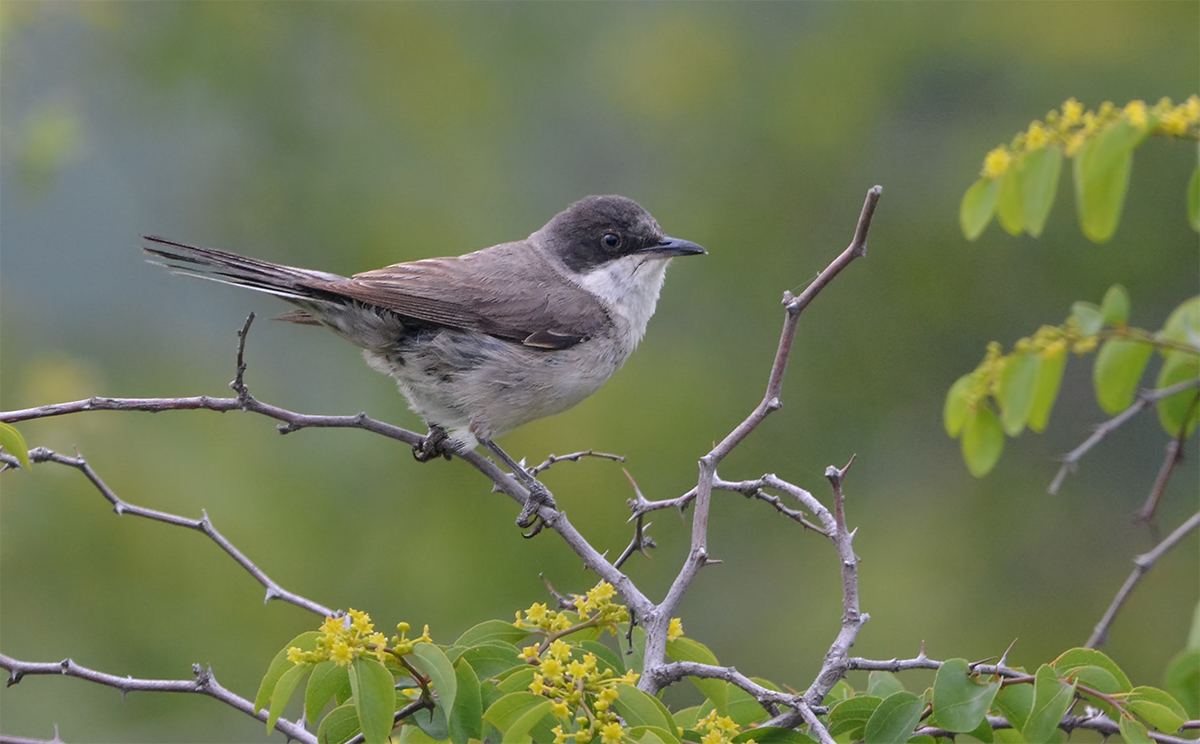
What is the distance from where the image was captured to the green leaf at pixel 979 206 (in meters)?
3.71

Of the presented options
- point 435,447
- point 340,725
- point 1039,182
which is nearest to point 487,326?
point 435,447

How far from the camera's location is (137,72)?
984cm

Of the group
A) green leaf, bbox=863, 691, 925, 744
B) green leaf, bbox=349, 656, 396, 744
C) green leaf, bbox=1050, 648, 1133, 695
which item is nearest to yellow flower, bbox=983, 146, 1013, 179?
green leaf, bbox=1050, 648, 1133, 695

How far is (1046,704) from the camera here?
236 centimetres

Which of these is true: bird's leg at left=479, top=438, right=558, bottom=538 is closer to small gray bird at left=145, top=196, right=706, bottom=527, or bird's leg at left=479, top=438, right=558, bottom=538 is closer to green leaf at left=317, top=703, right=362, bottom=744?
small gray bird at left=145, top=196, right=706, bottom=527

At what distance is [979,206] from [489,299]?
209cm

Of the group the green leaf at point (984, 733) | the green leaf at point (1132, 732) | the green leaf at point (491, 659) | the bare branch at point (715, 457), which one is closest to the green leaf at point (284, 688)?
the green leaf at point (491, 659)

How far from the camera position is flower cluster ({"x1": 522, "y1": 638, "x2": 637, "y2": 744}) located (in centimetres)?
213

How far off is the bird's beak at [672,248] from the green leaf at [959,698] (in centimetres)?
286

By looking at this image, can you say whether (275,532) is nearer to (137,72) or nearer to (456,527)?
(456,527)

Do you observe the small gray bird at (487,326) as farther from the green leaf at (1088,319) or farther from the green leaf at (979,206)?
the green leaf at (1088,319)

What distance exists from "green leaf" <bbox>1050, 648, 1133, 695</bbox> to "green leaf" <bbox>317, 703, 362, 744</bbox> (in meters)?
1.49

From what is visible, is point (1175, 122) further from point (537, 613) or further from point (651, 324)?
point (651, 324)

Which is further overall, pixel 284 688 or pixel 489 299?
pixel 489 299
